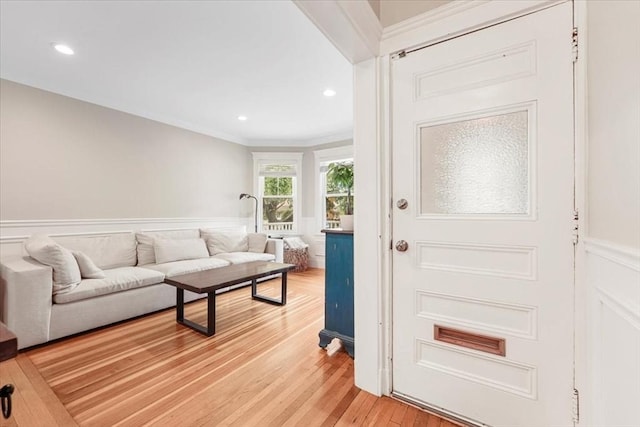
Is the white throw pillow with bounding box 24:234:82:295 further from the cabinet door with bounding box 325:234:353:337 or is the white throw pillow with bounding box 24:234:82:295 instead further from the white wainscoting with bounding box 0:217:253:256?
the cabinet door with bounding box 325:234:353:337

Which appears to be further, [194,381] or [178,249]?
[178,249]

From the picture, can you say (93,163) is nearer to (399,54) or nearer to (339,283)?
(339,283)

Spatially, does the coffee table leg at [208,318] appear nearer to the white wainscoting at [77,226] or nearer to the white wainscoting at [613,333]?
the white wainscoting at [77,226]

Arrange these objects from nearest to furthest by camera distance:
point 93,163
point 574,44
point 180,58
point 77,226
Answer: point 574,44 → point 180,58 → point 77,226 → point 93,163

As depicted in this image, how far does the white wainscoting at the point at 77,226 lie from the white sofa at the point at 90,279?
0.43 feet

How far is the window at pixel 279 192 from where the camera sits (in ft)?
18.5

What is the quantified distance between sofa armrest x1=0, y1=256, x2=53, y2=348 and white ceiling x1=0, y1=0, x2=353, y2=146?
1.86m

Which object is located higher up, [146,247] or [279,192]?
[279,192]

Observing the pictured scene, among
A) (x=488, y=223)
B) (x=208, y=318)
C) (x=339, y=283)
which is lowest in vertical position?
(x=208, y=318)

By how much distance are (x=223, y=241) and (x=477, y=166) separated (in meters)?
3.82

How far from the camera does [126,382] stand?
181cm

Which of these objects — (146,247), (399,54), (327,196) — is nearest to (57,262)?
(146,247)

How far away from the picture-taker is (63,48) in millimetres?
2432

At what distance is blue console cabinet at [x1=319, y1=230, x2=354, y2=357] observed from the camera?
2.10m
